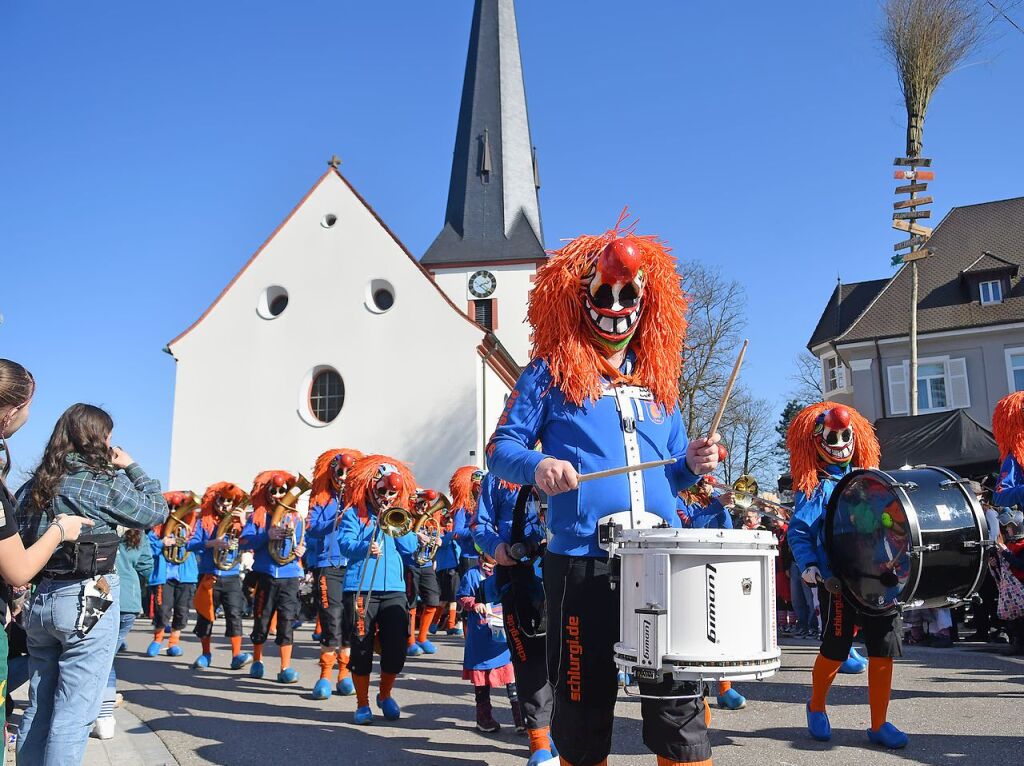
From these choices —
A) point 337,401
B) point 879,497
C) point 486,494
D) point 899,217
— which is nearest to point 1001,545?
point 879,497

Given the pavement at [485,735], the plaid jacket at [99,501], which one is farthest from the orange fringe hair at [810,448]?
the plaid jacket at [99,501]

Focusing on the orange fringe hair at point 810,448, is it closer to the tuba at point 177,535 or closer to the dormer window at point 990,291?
the tuba at point 177,535

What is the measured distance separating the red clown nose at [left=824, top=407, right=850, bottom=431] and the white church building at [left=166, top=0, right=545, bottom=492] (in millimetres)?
22271

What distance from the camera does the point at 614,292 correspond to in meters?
3.75

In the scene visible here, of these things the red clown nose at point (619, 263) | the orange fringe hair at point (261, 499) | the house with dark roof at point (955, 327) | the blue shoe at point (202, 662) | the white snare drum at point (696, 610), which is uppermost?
the house with dark roof at point (955, 327)

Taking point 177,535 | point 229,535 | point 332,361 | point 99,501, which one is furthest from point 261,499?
point 332,361

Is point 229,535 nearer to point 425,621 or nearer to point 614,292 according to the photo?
point 425,621

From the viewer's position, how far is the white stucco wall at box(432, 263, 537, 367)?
Result: 37.5 meters

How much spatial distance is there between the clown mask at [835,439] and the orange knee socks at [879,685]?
1464 mm

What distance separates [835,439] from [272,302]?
94.9 feet

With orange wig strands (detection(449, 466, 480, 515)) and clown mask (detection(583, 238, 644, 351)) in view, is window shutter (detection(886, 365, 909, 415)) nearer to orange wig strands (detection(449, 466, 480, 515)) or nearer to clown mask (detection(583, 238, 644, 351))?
orange wig strands (detection(449, 466, 480, 515))

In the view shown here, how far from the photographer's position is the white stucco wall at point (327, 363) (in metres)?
30.1

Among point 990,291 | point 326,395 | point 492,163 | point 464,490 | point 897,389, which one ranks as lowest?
point 464,490

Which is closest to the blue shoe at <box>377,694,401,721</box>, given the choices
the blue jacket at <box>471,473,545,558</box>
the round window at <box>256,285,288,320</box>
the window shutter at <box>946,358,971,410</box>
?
the blue jacket at <box>471,473,545,558</box>
